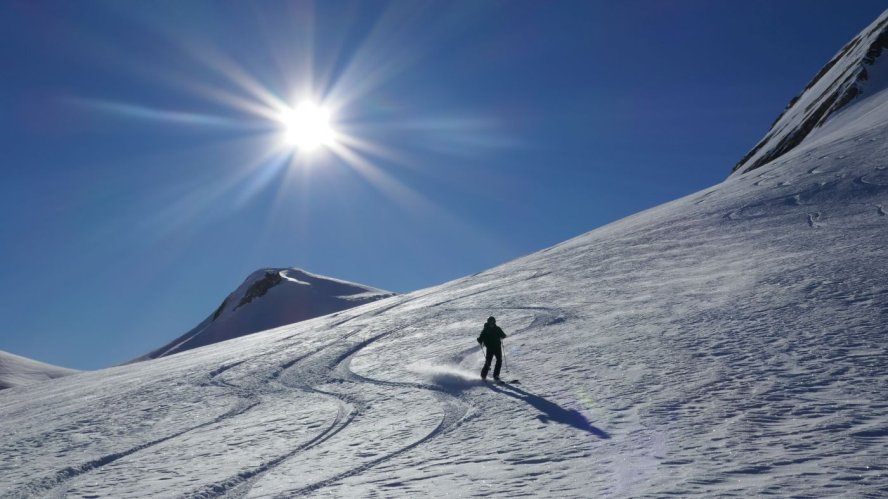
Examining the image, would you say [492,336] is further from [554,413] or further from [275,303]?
[275,303]

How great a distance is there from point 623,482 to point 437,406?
4.40 metres

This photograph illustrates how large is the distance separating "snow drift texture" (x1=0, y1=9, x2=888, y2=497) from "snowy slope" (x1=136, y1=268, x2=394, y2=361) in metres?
59.6

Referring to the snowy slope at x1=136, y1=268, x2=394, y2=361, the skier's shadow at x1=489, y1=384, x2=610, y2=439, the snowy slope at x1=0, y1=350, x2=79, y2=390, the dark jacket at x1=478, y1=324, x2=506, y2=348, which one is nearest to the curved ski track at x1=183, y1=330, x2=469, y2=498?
the skier's shadow at x1=489, y1=384, x2=610, y2=439

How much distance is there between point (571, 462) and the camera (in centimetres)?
595

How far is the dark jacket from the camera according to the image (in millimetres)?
11312

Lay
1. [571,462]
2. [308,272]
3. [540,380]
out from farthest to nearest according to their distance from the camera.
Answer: [308,272] < [540,380] < [571,462]

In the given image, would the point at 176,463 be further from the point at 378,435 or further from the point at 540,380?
the point at 540,380

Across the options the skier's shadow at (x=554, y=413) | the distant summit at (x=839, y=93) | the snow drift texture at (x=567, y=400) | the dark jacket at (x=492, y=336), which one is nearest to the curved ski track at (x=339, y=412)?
the snow drift texture at (x=567, y=400)

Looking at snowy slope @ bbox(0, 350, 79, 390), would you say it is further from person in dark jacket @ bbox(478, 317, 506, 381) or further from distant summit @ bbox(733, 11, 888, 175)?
distant summit @ bbox(733, 11, 888, 175)

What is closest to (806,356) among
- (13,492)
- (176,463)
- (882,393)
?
(882,393)

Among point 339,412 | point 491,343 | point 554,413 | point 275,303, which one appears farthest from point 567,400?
point 275,303

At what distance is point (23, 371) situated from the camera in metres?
71.9

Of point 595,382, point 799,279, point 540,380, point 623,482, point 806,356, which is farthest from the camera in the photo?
point 799,279

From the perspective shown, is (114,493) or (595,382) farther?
(595,382)
